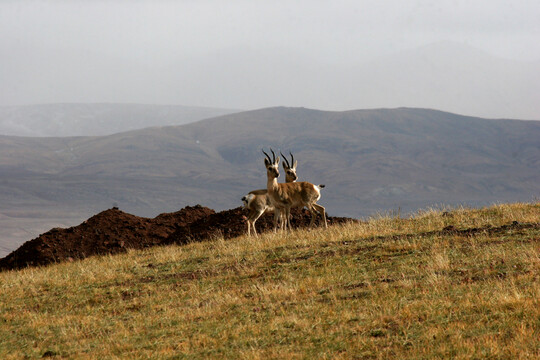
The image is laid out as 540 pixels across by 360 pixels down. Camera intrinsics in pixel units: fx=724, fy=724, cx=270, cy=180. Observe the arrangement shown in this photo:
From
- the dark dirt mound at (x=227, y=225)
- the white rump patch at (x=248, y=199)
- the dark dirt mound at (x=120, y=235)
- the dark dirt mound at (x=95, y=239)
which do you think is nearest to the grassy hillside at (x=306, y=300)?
the white rump patch at (x=248, y=199)

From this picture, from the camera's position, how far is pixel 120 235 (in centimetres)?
2947

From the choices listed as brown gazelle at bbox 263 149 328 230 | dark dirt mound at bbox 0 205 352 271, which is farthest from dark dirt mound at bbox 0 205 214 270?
brown gazelle at bbox 263 149 328 230

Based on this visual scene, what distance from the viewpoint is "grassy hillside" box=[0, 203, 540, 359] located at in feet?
34.6

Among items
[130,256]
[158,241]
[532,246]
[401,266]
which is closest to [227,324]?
[401,266]

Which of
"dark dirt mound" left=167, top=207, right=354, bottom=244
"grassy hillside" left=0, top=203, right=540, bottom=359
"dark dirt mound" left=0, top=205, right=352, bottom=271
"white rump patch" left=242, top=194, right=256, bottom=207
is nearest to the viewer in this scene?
"grassy hillside" left=0, top=203, right=540, bottom=359

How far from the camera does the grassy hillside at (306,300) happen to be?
34.6ft

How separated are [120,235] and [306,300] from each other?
1731cm

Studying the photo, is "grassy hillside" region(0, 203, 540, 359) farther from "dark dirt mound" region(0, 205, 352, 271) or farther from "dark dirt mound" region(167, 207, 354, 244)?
"dark dirt mound" region(0, 205, 352, 271)

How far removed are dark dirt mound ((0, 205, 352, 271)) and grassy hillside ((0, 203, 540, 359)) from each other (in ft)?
16.8

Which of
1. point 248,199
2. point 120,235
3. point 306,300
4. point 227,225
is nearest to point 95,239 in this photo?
point 120,235

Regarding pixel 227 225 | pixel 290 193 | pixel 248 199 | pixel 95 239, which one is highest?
pixel 290 193

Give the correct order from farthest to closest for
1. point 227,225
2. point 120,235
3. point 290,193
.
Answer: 1. point 120,235
2. point 227,225
3. point 290,193

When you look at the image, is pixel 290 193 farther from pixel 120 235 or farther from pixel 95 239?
pixel 95 239

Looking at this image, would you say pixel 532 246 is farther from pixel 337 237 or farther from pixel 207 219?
pixel 207 219
